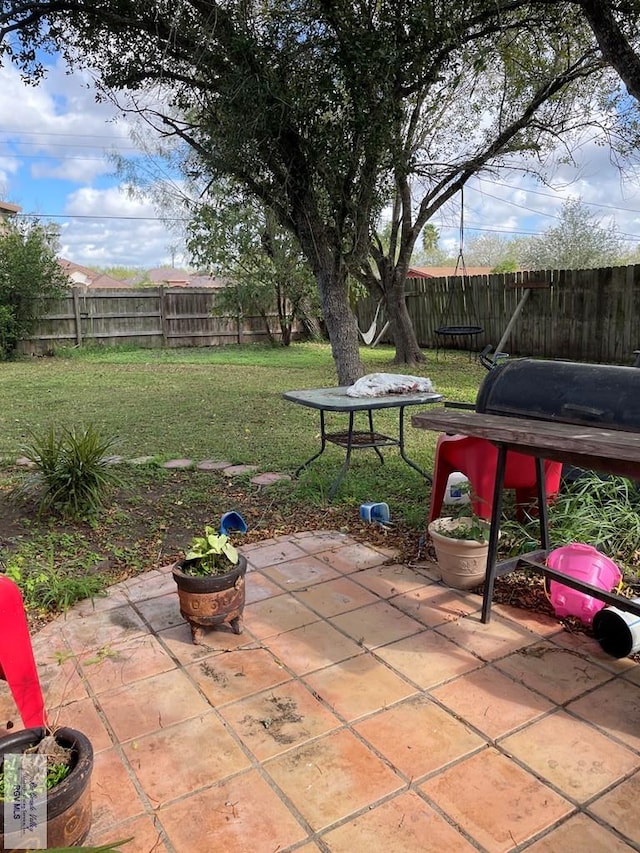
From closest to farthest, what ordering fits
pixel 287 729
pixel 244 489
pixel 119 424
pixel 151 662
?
pixel 287 729, pixel 151 662, pixel 244 489, pixel 119 424

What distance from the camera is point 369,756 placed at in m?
1.58

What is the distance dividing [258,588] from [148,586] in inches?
18.9

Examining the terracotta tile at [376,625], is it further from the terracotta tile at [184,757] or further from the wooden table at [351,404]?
the wooden table at [351,404]

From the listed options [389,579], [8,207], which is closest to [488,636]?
[389,579]

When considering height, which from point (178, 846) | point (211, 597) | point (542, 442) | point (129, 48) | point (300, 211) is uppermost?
point (129, 48)

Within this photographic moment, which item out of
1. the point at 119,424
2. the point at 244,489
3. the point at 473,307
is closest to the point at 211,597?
the point at 244,489

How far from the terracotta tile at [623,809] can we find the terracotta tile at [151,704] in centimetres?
105

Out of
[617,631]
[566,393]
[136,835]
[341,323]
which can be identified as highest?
[341,323]

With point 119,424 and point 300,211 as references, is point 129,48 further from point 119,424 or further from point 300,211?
point 119,424

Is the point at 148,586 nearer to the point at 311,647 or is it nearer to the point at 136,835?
the point at 311,647

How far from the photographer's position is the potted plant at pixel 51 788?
1.16m

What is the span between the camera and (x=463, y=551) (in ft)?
7.96

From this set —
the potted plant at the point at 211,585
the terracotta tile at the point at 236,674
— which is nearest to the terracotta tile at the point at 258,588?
the potted plant at the point at 211,585

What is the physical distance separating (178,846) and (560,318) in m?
9.59
